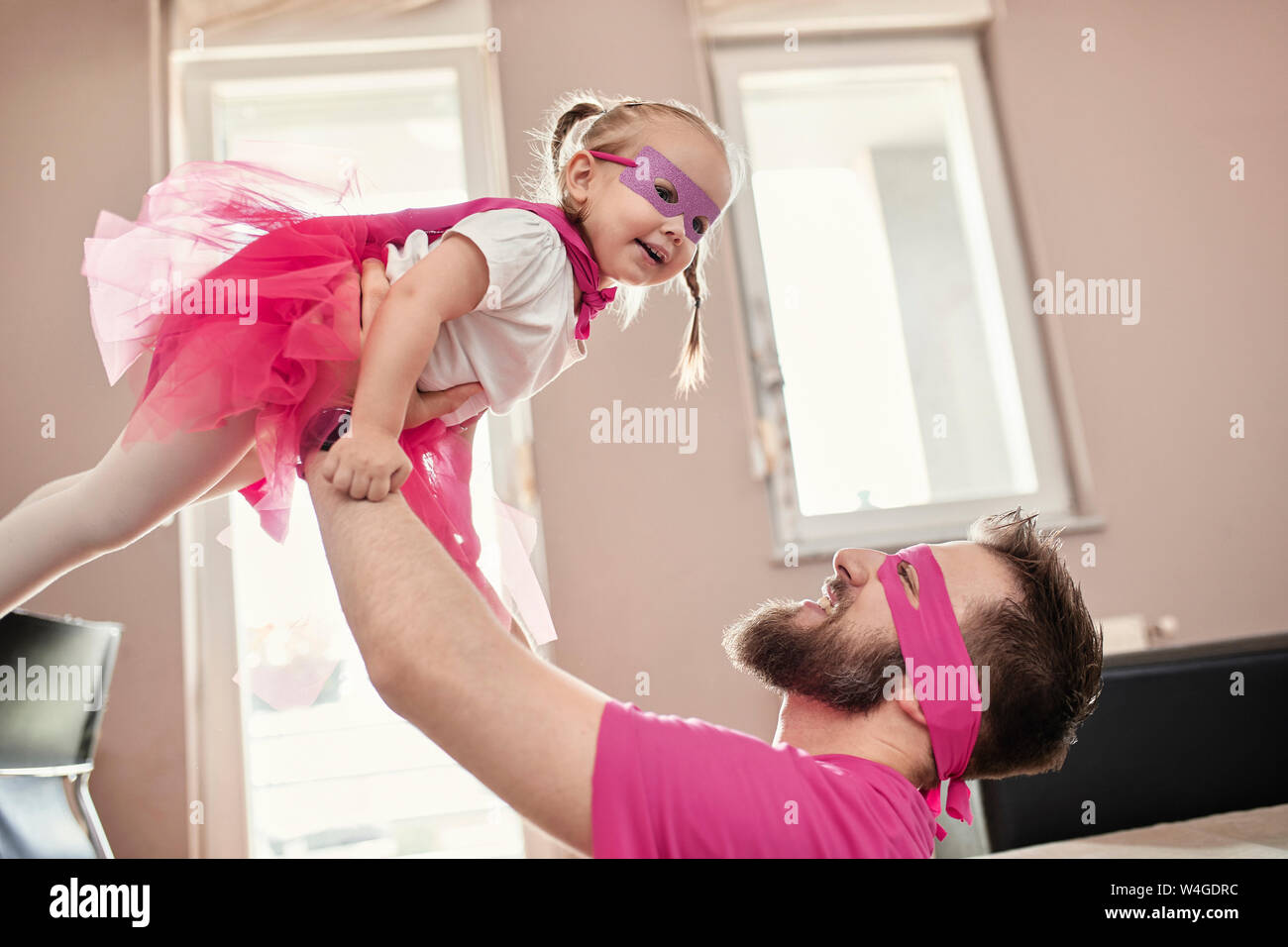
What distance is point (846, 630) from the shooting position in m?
0.79

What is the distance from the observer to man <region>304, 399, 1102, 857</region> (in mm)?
549

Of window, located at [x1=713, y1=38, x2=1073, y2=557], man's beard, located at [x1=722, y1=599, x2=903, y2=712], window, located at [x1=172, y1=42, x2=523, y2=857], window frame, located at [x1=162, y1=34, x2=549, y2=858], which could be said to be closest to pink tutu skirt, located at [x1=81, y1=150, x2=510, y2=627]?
man's beard, located at [x1=722, y1=599, x2=903, y2=712]

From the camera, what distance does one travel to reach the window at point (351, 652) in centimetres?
210

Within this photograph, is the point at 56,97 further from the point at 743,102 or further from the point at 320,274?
the point at 320,274

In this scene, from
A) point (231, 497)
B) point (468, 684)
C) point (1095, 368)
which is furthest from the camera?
point (1095, 368)

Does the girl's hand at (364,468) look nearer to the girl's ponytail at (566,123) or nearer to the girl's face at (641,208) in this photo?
the girl's face at (641,208)

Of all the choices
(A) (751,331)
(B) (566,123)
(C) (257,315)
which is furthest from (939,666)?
(A) (751,331)

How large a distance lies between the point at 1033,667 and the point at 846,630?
170 millimetres

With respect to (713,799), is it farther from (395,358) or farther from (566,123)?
(566,123)

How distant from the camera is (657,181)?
984 millimetres

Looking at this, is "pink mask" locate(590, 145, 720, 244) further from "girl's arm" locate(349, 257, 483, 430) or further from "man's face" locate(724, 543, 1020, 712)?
"man's face" locate(724, 543, 1020, 712)

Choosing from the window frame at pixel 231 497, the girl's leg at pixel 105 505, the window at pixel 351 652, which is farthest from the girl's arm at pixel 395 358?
the window frame at pixel 231 497
